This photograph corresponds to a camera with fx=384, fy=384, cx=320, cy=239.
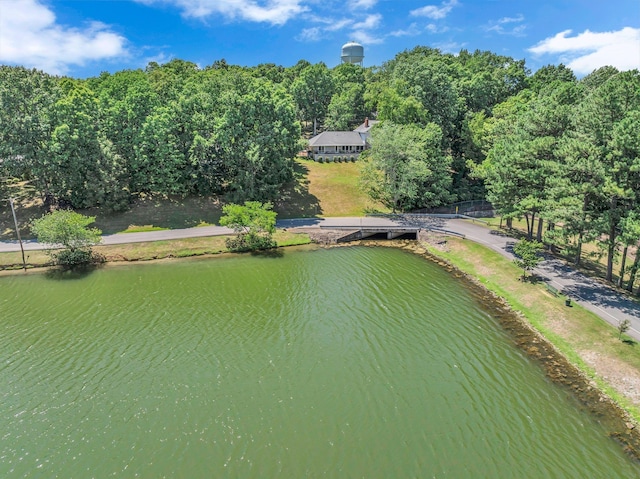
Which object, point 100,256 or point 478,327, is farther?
point 100,256

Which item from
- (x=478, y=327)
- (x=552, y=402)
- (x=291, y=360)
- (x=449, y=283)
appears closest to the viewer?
(x=552, y=402)

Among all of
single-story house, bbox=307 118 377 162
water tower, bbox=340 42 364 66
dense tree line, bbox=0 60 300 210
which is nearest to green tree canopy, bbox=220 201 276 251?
dense tree line, bbox=0 60 300 210

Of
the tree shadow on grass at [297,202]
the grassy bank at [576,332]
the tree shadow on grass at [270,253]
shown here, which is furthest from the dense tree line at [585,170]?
the tree shadow on grass at [297,202]

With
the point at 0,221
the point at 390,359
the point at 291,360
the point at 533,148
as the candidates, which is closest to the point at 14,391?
the point at 291,360

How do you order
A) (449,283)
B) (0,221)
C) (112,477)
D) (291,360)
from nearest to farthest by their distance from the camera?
1. (112,477)
2. (291,360)
3. (449,283)
4. (0,221)

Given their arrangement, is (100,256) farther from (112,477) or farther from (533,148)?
(533,148)

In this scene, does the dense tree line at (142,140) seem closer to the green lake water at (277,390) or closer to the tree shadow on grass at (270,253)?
the tree shadow on grass at (270,253)

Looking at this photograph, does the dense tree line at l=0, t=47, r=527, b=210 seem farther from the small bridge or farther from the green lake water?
the green lake water
